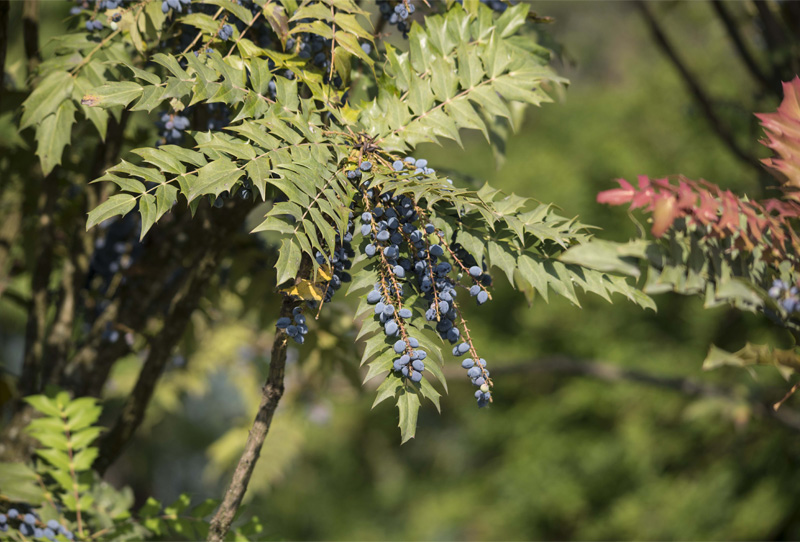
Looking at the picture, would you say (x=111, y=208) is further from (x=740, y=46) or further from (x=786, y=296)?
(x=740, y=46)

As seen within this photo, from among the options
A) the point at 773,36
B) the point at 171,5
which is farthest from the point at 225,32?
the point at 773,36

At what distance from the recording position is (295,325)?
829 mm

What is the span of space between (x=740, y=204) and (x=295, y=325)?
563 mm

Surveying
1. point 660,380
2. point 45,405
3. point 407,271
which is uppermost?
point 407,271

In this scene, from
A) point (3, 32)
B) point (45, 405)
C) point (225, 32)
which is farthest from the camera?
point (3, 32)

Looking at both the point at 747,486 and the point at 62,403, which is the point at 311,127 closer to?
the point at 62,403

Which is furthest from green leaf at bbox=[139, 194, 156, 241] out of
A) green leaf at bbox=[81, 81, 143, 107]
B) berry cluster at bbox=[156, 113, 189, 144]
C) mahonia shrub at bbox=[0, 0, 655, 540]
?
berry cluster at bbox=[156, 113, 189, 144]

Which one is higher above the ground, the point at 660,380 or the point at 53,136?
the point at 53,136

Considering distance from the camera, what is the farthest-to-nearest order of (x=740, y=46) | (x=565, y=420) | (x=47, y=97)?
(x=565, y=420) < (x=740, y=46) < (x=47, y=97)

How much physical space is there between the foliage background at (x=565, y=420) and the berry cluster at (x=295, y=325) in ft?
6.24

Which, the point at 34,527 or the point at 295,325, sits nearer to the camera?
the point at 295,325

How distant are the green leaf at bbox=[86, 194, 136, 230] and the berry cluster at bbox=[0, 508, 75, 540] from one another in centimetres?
60

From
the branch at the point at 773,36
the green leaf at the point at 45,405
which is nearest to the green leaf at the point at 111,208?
the green leaf at the point at 45,405

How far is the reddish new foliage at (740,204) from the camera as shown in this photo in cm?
78
